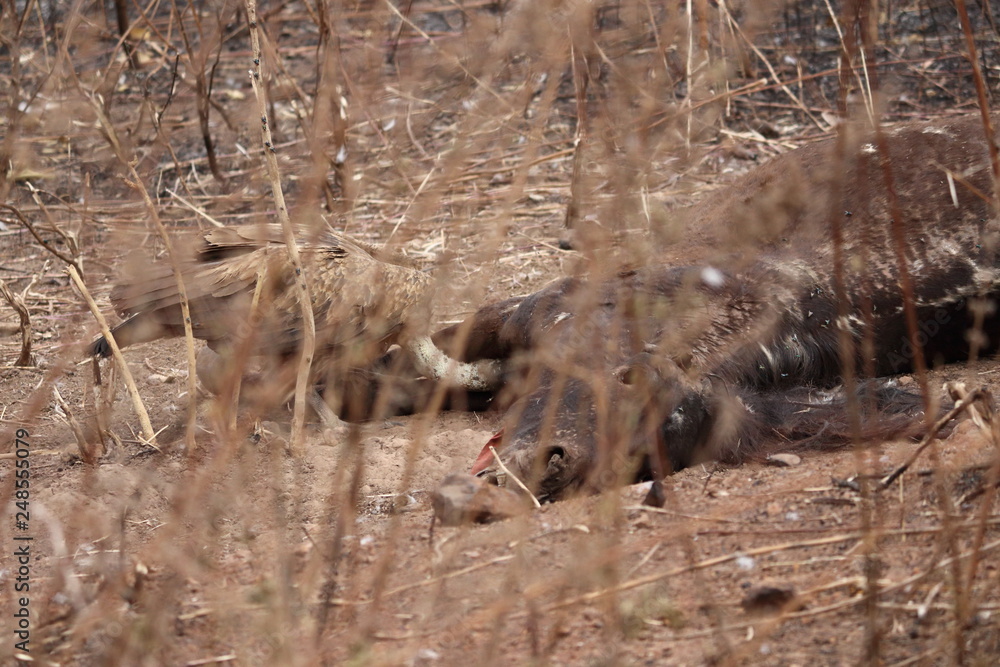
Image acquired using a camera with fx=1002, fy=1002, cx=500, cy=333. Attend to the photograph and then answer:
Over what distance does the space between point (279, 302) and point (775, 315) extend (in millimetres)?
1877

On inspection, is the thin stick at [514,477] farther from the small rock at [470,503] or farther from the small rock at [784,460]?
the small rock at [784,460]

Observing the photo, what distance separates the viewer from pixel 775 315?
3844 mm

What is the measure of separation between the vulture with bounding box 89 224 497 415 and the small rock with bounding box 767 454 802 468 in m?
1.18

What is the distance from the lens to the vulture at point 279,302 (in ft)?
11.9

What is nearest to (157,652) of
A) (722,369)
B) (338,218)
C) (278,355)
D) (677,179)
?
(278,355)

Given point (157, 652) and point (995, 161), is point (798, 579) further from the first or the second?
point (157, 652)

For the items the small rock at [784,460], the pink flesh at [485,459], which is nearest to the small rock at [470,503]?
the pink flesh at [485,459]

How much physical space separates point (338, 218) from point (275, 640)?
3690mm

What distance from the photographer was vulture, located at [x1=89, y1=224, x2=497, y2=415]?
3.62 metres

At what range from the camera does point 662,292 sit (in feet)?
12.7

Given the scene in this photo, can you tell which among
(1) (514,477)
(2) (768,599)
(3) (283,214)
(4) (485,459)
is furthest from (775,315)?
(3) (283,214)

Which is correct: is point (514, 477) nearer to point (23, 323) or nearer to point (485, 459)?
point (485, 459)

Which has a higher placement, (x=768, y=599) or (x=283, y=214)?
(x=283, y=214)

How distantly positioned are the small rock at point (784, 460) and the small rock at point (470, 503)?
2.94 feet
